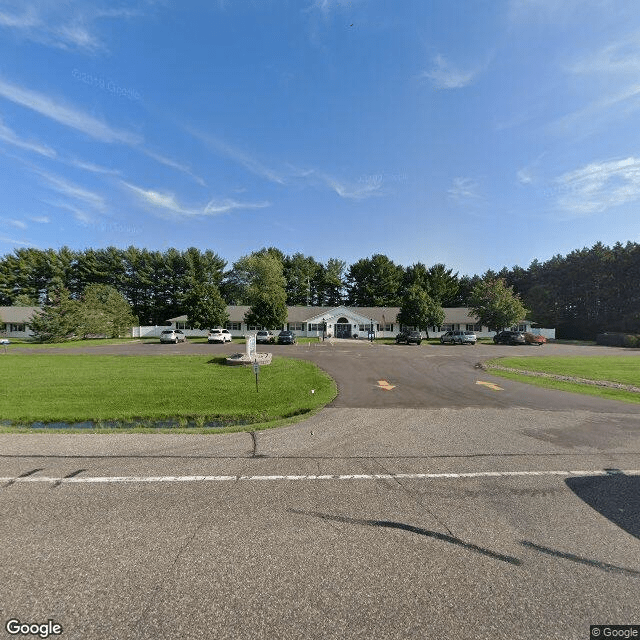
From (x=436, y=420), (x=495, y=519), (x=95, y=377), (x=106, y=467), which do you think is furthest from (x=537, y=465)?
(x=95, y=377)

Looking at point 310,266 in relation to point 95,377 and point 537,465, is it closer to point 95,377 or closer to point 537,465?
point 95,377

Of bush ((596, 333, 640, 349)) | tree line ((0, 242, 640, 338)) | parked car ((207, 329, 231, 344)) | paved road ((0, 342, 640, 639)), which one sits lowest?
bush ((596, 333, 640, 349))

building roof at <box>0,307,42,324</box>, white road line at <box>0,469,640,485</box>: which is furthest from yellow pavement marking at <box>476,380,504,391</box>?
building roof at <box>0,307,42,324</box>

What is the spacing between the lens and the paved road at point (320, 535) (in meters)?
2.53

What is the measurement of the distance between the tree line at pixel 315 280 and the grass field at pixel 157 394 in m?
39.4

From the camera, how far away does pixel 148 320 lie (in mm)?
70250

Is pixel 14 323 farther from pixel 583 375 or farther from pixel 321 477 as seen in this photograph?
pixel 583 375

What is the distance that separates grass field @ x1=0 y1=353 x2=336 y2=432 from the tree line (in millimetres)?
39440

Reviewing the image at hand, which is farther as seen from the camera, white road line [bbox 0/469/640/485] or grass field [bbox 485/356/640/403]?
grass field [bbox 485/356/640/403]

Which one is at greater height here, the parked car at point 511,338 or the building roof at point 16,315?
the building roof at point 16,315

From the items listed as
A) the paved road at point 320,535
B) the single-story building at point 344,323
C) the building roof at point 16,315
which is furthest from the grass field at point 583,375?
the building roof at point 16,315

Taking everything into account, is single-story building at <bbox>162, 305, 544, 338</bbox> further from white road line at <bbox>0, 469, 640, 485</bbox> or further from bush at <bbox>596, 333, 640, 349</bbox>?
white road line at <bbox>0, 469, 640, 485</bbox>

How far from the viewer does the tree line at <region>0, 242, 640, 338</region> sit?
6159 centimetres

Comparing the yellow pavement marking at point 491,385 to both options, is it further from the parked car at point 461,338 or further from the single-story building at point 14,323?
the single-story building at point 14,323
